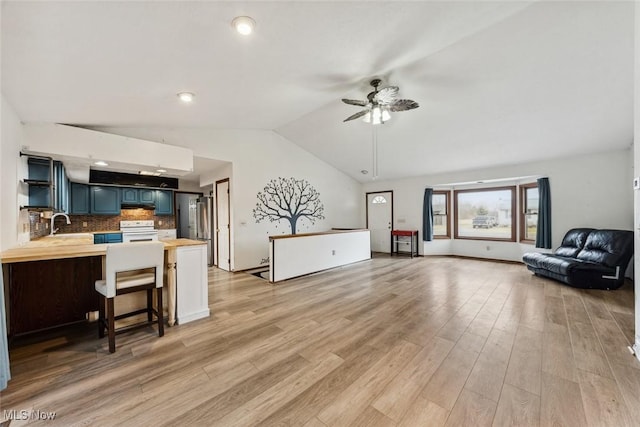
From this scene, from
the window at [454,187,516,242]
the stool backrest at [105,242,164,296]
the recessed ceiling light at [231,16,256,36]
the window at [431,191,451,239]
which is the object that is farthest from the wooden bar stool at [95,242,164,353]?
the window at [454,187,516,242]

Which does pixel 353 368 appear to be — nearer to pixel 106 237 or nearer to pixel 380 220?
pixel 106 237

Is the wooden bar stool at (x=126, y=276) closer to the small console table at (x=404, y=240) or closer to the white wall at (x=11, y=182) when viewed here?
the white wall at (x=11, y=182)

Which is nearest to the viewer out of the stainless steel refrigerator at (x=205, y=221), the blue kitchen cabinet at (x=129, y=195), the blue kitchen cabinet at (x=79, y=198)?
the blue kitchen cabinet at (x=79, y=198)

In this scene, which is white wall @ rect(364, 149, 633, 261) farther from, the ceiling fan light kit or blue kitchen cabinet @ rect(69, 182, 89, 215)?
blue kitchen cabinet @ rect(69, 182, 89, 215)

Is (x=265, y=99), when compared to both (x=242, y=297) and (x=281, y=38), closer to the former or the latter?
(x=281, y=38)

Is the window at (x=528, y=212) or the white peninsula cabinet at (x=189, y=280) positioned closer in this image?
the white peninsula cabinet at (x=189, y=280)

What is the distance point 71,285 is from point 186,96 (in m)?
2.47

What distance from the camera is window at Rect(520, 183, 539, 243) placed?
595 centimetres

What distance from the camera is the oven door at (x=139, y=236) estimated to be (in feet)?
16.7

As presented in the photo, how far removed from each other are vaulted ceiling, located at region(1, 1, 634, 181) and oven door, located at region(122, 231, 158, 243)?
2457mm

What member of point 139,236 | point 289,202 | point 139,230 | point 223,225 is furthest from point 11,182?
point 289,202

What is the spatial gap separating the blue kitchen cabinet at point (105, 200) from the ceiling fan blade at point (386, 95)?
5.86 m

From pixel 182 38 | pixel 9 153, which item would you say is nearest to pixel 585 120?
pixel 182 38

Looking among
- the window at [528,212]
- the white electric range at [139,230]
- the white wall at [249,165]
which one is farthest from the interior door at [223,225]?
the window at [528,212]
